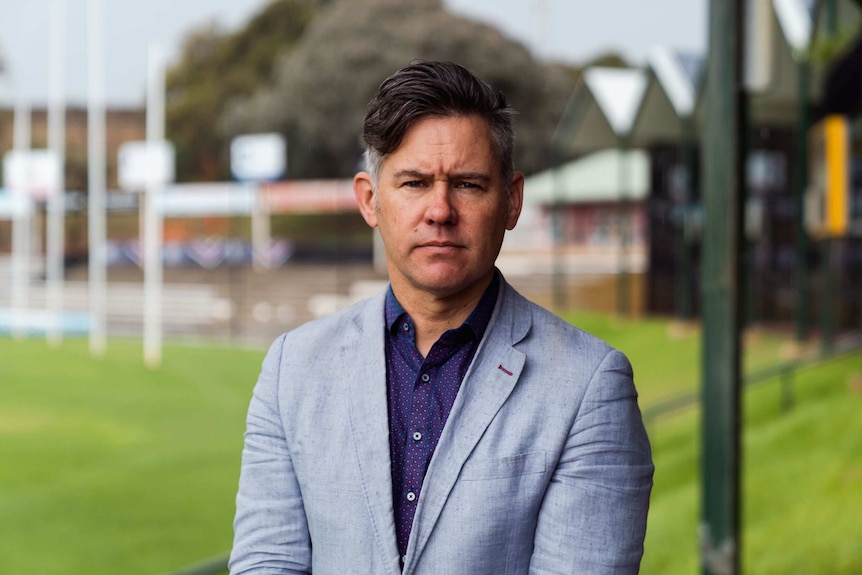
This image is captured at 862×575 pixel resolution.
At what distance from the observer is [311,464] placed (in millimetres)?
1169

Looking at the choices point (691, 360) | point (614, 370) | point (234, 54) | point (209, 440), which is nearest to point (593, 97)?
point (691, 360)

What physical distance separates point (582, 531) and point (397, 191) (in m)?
0.37

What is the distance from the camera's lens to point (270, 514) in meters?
1.19

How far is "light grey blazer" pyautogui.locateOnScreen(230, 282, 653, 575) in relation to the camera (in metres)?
1.12

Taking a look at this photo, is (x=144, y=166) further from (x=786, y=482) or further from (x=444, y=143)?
(x=444, y=143)

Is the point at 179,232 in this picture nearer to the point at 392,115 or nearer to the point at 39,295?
the point at 39,295

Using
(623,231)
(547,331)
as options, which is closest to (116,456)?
(623,231)

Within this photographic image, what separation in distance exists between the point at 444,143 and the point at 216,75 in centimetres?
1986

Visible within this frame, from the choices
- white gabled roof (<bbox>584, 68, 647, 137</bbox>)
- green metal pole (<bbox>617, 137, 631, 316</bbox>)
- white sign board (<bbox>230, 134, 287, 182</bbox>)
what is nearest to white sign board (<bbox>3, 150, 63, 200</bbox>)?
white sign board (<bbox>230, 134, 287, 182</bbox>)

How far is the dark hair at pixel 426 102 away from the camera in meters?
1.13

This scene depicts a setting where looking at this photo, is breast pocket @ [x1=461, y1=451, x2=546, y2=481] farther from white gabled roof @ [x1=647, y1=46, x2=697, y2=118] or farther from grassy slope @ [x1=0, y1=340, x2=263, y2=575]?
white gabled roof @ [x1=647, y1=46, x2=697, y2=118]

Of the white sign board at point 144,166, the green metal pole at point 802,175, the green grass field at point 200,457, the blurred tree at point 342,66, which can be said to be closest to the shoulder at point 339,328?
the green grass field at point 200,457

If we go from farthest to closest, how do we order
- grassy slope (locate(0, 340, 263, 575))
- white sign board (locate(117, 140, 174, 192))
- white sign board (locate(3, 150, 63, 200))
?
white sign board (locate(117, 140, 174, 192)) → white sign board (locate(3, 150, 63, 200)) → grassy slope (locate(0, 340, 263, 575))

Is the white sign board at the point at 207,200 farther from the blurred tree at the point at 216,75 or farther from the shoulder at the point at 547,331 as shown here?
the shoulder at the point at 547,331
